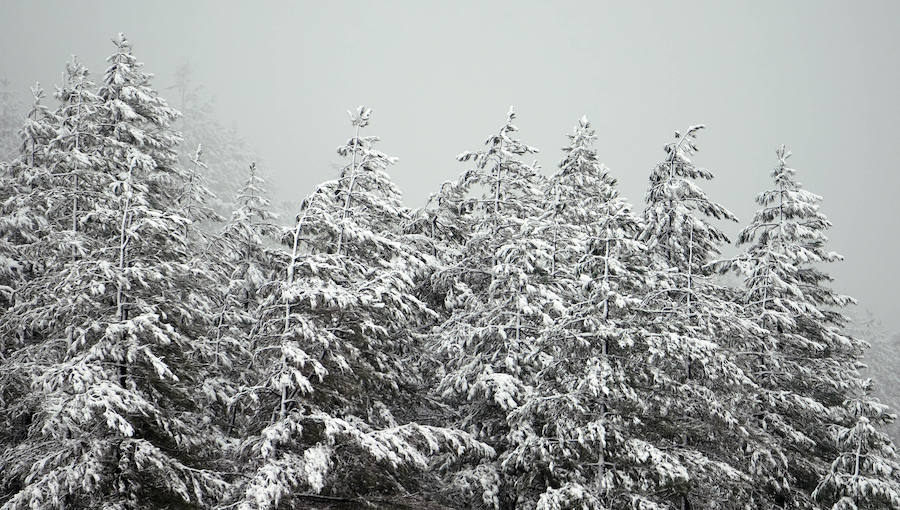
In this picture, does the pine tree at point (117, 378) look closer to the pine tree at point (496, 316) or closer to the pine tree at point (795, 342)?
the pine tree at point (496, 316)

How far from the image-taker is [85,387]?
9.58m

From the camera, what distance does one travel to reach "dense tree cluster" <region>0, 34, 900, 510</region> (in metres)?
10.4

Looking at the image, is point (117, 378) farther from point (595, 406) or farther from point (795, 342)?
point (795, 342)

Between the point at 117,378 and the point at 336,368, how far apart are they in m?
3.86

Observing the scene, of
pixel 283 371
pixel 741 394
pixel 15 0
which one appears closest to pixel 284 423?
pixel 283 371

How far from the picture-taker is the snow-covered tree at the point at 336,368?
10422 millimetres

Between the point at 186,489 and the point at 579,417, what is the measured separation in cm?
741

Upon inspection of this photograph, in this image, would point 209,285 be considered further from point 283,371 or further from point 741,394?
point 741,394

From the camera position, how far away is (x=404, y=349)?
15711 millimetres

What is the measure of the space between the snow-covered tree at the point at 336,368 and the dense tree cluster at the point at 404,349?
0.07 meters

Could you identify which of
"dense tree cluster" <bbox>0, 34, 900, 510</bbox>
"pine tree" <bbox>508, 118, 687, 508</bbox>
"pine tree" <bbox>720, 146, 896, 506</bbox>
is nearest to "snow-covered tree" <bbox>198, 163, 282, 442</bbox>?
"dense tree cluster" <bbox>0, 34, 900, 510</bbox>

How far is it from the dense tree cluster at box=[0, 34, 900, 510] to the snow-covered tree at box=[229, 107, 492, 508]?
68 millimetres

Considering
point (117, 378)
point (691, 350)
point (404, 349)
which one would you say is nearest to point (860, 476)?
point (691, 350)

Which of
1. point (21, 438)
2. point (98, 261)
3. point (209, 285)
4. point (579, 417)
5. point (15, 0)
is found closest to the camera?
point (98, 261)
